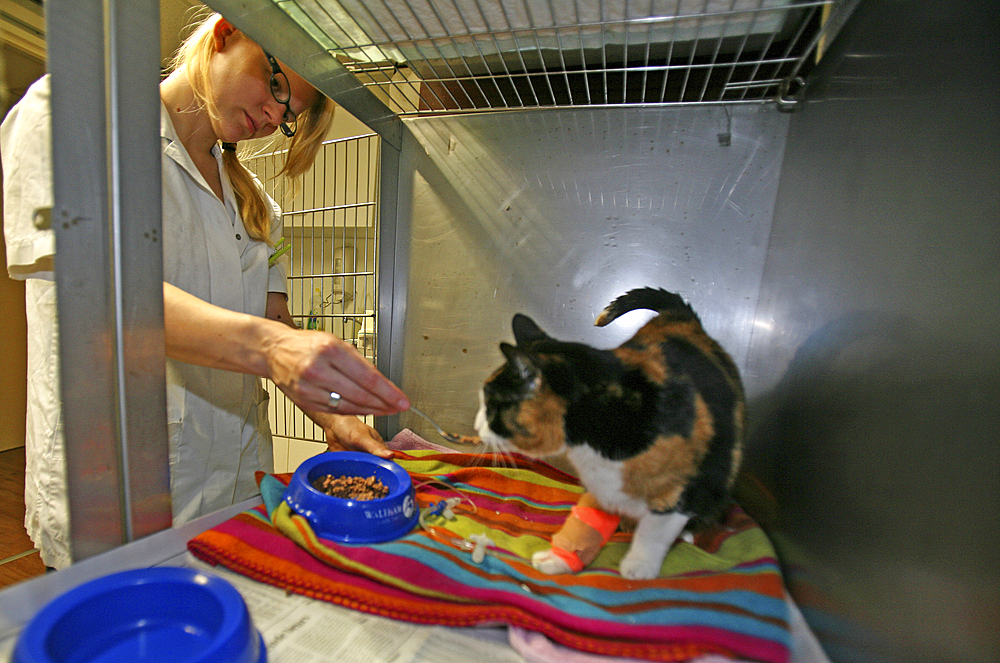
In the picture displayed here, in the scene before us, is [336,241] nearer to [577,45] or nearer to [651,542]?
[577,45]

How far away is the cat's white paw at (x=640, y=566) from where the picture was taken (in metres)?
0.60

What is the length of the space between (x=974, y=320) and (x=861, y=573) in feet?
0.99

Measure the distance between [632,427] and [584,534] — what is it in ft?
0.59

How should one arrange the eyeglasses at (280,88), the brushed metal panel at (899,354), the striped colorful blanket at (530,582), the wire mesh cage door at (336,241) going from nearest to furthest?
the brushed metal panel at (899,354) < the striped colorful blanket at (530,582) < the eyeglasses at (280,88) < the wire mesh cage door at (336,241)

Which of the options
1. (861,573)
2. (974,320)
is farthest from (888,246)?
(861,573)

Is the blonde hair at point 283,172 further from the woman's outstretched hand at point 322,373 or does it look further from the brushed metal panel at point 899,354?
the brushed metal panel at point 899,354

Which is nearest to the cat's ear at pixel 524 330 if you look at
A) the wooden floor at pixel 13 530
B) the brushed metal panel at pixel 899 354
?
the brushed metal panel at pixel 899 354

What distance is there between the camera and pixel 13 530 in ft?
5.71

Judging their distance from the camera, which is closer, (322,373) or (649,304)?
(322,373)

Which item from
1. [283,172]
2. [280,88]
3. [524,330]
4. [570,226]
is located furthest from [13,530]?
[570,226]

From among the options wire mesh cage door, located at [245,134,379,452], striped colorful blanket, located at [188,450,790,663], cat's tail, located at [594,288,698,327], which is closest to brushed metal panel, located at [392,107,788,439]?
cat's tail, located at [594,288,698,327]

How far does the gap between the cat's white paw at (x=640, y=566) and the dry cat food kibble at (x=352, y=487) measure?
39cm

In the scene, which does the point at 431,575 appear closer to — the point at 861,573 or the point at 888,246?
the point at 861,573

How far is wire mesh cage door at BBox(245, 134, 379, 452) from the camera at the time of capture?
4.05 ft
